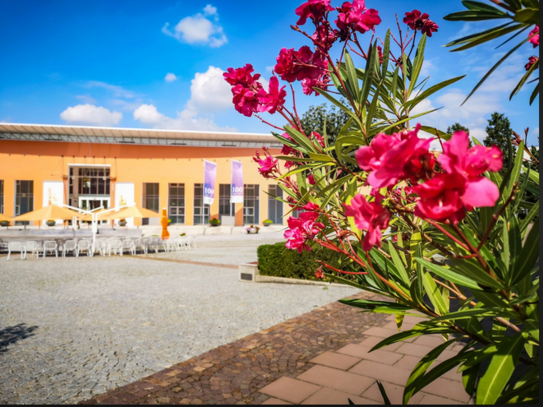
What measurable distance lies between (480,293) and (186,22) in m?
1.15

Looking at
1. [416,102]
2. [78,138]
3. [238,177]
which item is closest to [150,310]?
[416,102]

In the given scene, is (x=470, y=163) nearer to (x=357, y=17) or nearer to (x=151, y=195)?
(x=357, y=17)

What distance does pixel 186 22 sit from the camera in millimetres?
1271

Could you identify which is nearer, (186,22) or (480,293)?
(480,293)

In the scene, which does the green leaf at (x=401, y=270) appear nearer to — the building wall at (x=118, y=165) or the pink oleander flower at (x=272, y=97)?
the pink oleander flower at (x=272, y=97)

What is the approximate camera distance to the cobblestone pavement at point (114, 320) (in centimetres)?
346

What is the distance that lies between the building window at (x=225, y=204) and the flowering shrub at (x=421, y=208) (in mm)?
28978

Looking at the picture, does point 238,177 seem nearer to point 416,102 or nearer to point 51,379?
point 51,379

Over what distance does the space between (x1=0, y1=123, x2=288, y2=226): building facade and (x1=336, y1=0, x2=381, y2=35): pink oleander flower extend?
2776 centimetres

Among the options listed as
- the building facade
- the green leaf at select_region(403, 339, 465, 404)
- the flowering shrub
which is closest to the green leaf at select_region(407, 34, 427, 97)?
the flowering shrub

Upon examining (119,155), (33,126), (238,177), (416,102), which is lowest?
(416,102)

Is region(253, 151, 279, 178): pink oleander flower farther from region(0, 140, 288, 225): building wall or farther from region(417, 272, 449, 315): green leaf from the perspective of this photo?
A: region(0, 140, 288, 225): building wall

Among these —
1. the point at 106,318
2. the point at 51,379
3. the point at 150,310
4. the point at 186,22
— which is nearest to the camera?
the point at 186,22

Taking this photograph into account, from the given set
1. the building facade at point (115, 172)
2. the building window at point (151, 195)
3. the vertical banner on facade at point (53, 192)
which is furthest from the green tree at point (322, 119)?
the vertical banner on facade at point (53, 192)
